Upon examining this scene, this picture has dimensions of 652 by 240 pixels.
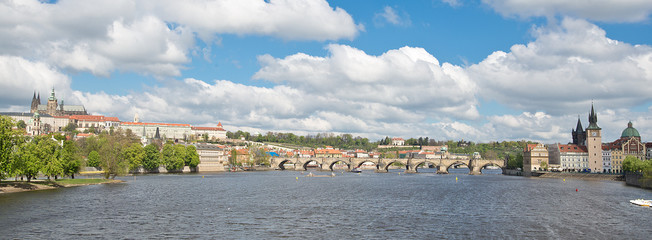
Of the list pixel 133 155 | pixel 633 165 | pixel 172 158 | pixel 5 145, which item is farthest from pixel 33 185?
pixel 633 165

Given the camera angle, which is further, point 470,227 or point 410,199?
point 410,199

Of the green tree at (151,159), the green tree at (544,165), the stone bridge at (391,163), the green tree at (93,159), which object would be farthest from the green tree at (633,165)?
the green tree at (93,159)

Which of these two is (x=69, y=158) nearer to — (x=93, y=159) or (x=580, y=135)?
(x=93, y=159)

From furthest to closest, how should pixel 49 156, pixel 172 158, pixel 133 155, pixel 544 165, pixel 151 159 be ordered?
pixel 544 165
pixel 172 158
pixel 151 159
pixel 133 155
pixel 49 156

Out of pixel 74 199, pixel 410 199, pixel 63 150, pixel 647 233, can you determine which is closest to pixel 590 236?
pixel 647 233

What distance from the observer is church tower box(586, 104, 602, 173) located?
142m

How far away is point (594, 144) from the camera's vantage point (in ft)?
470

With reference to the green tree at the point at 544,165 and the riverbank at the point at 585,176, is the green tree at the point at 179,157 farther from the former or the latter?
the green tree at the point at 544,165

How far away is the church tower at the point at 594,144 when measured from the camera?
142 metres

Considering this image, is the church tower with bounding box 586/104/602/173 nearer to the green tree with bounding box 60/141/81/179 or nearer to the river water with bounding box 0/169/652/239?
the river water with bounding box 0/169/652/239

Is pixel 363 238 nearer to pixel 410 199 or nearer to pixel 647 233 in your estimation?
pixel 647 233

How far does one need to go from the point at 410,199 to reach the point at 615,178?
70247 millimetres

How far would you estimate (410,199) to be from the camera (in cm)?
6488

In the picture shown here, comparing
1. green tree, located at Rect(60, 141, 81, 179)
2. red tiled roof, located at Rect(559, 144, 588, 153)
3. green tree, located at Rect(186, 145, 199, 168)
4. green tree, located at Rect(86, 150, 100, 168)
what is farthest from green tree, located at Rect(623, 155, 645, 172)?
green tree, located at Rect(86, 150, 100, 168)
